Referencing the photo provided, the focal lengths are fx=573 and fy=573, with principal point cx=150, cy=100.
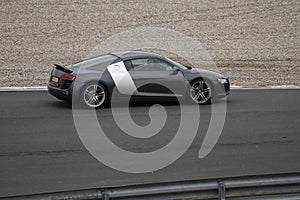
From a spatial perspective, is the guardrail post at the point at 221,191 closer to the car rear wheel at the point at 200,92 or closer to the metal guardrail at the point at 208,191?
the metal guardrail at the point at 208,191

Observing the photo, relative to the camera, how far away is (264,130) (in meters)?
11.0

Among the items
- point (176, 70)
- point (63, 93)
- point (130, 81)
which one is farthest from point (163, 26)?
point (63, 93)

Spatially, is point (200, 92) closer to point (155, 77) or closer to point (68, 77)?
point (155, 77)

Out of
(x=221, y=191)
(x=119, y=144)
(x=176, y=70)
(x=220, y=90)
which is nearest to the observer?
(x=221, y=191)

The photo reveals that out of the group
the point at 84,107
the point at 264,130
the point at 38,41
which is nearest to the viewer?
the point at 264,130

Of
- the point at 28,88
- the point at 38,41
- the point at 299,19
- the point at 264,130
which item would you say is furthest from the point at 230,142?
the point at 299,19

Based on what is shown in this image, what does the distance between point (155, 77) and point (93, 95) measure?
1.48 meters

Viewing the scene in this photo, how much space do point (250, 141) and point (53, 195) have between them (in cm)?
540

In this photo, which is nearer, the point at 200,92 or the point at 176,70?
the point at 176,70

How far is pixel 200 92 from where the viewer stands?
43.5ft

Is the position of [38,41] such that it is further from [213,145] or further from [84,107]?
[213,145]

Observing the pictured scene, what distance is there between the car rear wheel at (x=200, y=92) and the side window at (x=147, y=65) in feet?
2.27

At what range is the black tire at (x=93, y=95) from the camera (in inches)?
491

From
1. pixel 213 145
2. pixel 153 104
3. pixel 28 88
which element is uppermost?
pixel 28 88
